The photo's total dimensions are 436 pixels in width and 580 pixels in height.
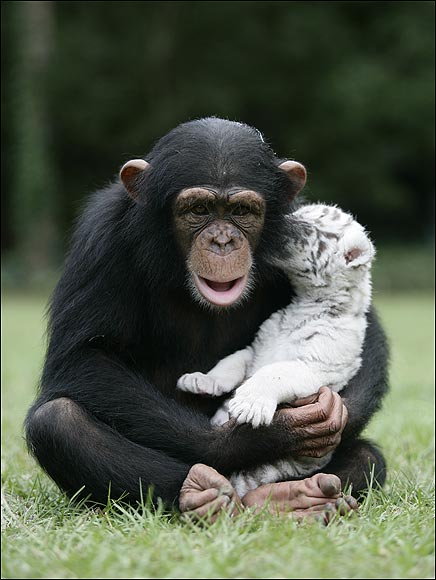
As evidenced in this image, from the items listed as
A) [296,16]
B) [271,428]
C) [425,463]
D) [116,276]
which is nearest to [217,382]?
[271,428]

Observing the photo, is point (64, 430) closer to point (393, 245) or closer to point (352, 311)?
point (352, 311)

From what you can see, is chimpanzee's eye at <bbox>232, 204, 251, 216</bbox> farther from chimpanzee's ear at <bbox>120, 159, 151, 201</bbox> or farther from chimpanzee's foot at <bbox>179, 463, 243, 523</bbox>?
chimpanzee's foot at <bbox>179, 463, 243, 523</bbox>

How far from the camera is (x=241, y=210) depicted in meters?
4.10

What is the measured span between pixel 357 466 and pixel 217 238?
1311 millimetres

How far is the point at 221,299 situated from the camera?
4031mm

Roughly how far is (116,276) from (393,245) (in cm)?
2473

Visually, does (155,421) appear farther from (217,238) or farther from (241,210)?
(241,210)

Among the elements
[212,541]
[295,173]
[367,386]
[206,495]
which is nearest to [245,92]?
[295,173]

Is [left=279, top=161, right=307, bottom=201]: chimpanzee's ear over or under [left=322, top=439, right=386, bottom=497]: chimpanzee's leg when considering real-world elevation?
over

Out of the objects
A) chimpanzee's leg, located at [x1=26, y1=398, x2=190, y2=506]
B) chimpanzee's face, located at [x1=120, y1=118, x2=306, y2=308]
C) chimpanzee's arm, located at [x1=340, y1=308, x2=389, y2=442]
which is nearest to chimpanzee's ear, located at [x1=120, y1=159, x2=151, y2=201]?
chimpanzee's face, located at [x1=120, y1=118, x2=306, y2=308]

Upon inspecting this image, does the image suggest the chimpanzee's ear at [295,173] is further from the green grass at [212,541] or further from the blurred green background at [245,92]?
the blurred green background at [245,92]

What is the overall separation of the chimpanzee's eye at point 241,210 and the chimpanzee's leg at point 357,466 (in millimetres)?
1234

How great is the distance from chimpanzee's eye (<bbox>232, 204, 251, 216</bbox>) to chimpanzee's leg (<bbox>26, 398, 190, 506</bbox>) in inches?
43.4

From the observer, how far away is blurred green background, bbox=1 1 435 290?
1077 inches
